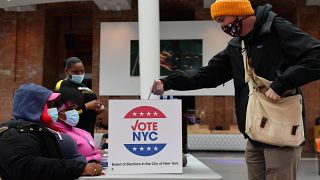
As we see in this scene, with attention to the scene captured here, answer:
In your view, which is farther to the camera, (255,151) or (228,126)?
(228,126)

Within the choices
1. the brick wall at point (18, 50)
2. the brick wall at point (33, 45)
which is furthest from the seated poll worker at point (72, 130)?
the brick wall at point (18, 50)

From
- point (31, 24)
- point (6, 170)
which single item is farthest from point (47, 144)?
point (31, 24)

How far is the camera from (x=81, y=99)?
10.4ft

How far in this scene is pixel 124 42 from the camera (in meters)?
14.5

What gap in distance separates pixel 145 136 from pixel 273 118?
531mm

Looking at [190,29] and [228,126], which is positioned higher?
[190,29]

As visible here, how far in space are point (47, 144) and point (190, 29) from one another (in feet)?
42.5

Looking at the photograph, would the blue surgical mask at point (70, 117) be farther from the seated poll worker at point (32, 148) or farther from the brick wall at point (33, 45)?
the brick wall at point (33, 45)

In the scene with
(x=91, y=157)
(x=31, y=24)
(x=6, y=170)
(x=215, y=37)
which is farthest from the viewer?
(x=31, y=24)

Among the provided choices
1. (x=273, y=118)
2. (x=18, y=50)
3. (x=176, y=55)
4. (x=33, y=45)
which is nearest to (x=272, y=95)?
(x=273, y=118)

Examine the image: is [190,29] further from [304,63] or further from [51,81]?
[304,63]

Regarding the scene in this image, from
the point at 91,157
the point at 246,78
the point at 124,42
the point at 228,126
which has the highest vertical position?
the point at 124,42

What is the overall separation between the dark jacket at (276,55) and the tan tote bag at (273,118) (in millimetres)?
73

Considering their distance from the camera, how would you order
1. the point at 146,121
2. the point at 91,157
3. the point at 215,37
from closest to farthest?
the point at 146,121, the point at 91,157, the point at 215,37
